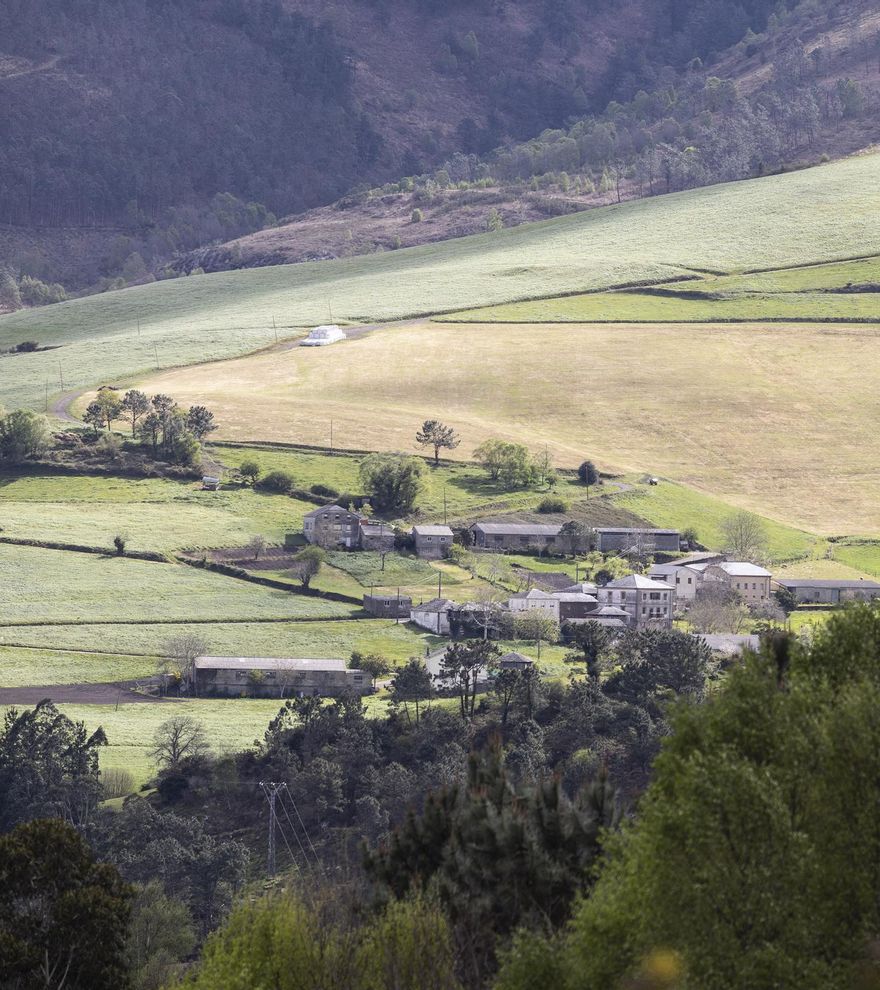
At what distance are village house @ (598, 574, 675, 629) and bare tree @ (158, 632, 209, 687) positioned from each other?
26534mm

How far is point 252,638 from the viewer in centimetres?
10625

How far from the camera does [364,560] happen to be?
412 feet

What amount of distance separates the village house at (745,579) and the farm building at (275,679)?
98.0 feet

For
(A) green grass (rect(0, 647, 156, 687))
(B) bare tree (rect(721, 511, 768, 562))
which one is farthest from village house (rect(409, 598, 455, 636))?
(B) bare tree (rect(721, 511, 768, 562))

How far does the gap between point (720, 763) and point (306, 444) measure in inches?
4767

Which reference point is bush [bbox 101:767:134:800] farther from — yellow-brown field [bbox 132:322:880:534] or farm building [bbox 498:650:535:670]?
yellow-brown field [bbox 132:322:880:534]

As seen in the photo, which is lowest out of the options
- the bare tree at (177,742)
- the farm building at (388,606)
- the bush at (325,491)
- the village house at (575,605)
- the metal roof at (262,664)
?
the village house at (575,605)

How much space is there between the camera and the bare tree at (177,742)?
265 feet

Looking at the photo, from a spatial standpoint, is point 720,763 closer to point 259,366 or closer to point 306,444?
point 306,444

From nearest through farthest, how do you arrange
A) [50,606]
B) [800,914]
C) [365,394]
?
[800,914], [50,606], [365,394]

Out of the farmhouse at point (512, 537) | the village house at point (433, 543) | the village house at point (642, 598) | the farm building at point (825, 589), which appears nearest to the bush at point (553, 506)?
the farmhouse at point (512, 537)

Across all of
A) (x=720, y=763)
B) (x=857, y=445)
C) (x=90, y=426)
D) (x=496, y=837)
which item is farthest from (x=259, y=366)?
(x=720, y=763)

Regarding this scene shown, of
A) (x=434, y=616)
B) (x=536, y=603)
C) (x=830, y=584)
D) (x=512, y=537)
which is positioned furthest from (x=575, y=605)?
(x=512, y=537)

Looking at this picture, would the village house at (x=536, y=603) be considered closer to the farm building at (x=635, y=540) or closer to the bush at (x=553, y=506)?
the farm building at (x=635, y=540)
